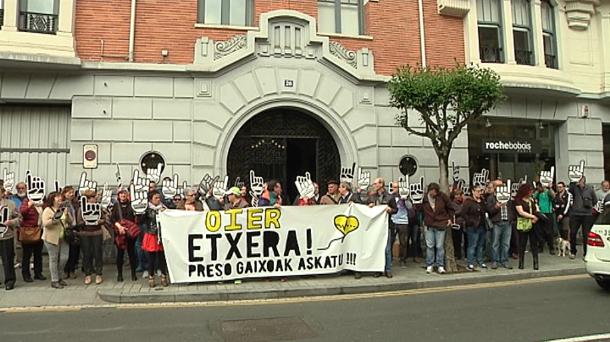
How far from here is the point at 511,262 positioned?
1130 centimetres

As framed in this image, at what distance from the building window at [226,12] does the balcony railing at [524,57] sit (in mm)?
8178

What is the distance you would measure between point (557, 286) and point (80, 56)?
443 inches

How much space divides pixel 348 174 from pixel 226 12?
5388 millimetres

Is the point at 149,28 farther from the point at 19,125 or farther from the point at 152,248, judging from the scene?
the point at 152,248

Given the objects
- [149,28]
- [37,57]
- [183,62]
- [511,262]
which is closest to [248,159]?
[183,62]

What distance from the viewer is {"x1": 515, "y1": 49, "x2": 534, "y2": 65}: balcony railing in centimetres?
1552

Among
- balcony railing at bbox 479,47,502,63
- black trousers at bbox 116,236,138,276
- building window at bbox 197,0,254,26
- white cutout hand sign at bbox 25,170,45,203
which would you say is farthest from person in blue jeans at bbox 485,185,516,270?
white cutout hand sign at bbox 25,170,45,203

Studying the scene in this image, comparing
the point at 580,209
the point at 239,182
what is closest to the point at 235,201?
the point at 239,182

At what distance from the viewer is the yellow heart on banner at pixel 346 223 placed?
31.6ft

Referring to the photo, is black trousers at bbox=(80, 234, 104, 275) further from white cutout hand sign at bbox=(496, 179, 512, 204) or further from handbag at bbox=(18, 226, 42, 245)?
white cutout hand sign at bbox=(496, 179, 512, 204)

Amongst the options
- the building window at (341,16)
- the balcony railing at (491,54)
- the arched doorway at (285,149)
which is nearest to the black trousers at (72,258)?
the arched doorway at (285,149)

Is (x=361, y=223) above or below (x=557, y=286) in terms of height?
above

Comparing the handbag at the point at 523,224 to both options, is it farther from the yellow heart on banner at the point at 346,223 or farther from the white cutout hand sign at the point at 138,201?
the white cutout hand sign at the point at 138,201

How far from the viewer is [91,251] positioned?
9.33 m
